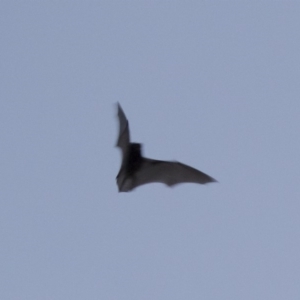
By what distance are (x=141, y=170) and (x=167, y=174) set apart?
0.88 metres

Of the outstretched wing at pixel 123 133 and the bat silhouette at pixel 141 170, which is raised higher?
the outstretched wing at pixel 123 133

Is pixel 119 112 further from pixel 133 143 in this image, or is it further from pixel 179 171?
pixel 179 171

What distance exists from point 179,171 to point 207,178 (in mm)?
849

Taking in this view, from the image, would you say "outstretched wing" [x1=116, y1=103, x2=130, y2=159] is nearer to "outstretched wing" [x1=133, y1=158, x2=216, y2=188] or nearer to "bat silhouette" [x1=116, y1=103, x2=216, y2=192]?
"bat silhouette" [x1=116, y1=103, x2=216, y2=192]

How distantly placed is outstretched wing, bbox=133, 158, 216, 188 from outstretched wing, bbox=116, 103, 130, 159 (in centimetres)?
66

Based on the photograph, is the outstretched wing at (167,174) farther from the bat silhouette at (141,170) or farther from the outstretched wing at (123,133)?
the outstretched wing at (123,133)

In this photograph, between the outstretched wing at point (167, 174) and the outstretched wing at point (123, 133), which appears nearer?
A: the outstretched wing at point (123, 133)

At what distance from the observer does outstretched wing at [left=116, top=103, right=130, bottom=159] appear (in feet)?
38.9

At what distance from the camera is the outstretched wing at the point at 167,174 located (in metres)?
12.5

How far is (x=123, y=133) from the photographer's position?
1191cm

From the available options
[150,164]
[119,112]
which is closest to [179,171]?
[150,164]

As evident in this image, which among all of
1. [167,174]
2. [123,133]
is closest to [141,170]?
[167,174]

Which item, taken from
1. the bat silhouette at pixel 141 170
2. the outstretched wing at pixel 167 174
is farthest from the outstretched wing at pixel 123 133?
the outstretched wing at pixel 167 174

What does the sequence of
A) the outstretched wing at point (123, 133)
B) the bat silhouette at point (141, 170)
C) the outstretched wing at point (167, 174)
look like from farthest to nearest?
the outstretched wing at point (167, 174) → the bat silhouette at point (141, 170) → the outstretched wing at point (123, 133)
